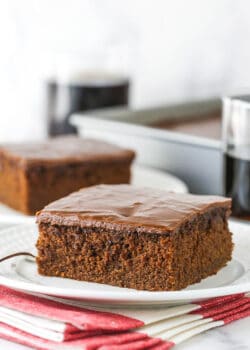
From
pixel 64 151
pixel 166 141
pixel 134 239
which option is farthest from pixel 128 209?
pixel 166 141

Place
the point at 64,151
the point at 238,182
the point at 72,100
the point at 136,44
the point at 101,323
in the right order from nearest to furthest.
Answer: the point at 101,323, the point at 238,182, the point at 64,151, the point at 72,100, the point at 136,44

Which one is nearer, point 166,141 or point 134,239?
point 134,239

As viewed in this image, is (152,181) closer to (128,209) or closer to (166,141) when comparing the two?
(166,141)

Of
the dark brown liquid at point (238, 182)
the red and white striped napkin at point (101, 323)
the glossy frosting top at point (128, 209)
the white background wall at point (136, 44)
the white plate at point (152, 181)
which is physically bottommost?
the red and white striped napkin at point (101, 323)

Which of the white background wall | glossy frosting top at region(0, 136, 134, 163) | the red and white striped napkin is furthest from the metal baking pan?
the red and white striped napkin

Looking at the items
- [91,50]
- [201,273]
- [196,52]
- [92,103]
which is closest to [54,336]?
[201,273]

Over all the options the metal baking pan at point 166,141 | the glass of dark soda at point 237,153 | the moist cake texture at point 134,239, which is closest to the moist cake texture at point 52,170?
the metal baking pan at point 166,141

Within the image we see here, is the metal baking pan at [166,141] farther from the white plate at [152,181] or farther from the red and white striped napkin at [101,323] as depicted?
the red and white striped napkin at [101,323]
